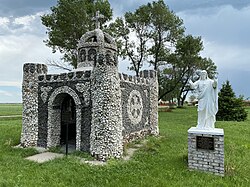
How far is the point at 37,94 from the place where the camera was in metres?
11.9

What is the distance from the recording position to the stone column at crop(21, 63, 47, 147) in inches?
457

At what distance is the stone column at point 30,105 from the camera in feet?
38.1

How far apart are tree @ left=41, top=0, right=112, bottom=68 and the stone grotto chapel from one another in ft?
34.9

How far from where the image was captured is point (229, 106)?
2442 centimetres

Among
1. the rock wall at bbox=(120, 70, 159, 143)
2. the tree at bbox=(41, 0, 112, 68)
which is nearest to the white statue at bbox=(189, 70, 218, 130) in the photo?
the rock wall at bbox=(120, 70, 159, 143)

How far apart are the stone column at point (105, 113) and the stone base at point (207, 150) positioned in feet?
10.6

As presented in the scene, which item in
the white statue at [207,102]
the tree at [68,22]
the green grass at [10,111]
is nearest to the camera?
the white statue at [207,102]

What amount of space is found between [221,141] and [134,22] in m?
24.6

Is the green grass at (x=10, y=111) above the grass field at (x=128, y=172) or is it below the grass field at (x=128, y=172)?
above

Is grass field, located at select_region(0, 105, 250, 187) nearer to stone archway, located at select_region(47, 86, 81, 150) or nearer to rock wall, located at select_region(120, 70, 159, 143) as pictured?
stone archway, located at select_region(47, 86, 81, 150)

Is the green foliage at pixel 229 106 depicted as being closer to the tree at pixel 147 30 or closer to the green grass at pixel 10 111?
the tree at pixel 147 30

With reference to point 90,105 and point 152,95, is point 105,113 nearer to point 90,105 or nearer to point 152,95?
point 90,105

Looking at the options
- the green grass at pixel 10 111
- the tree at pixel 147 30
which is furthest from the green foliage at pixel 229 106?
the green grass at pixel 10 111

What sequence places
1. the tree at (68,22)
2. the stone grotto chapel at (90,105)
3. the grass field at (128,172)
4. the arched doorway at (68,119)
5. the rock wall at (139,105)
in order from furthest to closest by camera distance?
the tree at (68,22) → the rock wall at (139,105) → the arched doorway at (68,119) → the stone grotto chapel at (90,105) → the grass field at (128,172)
